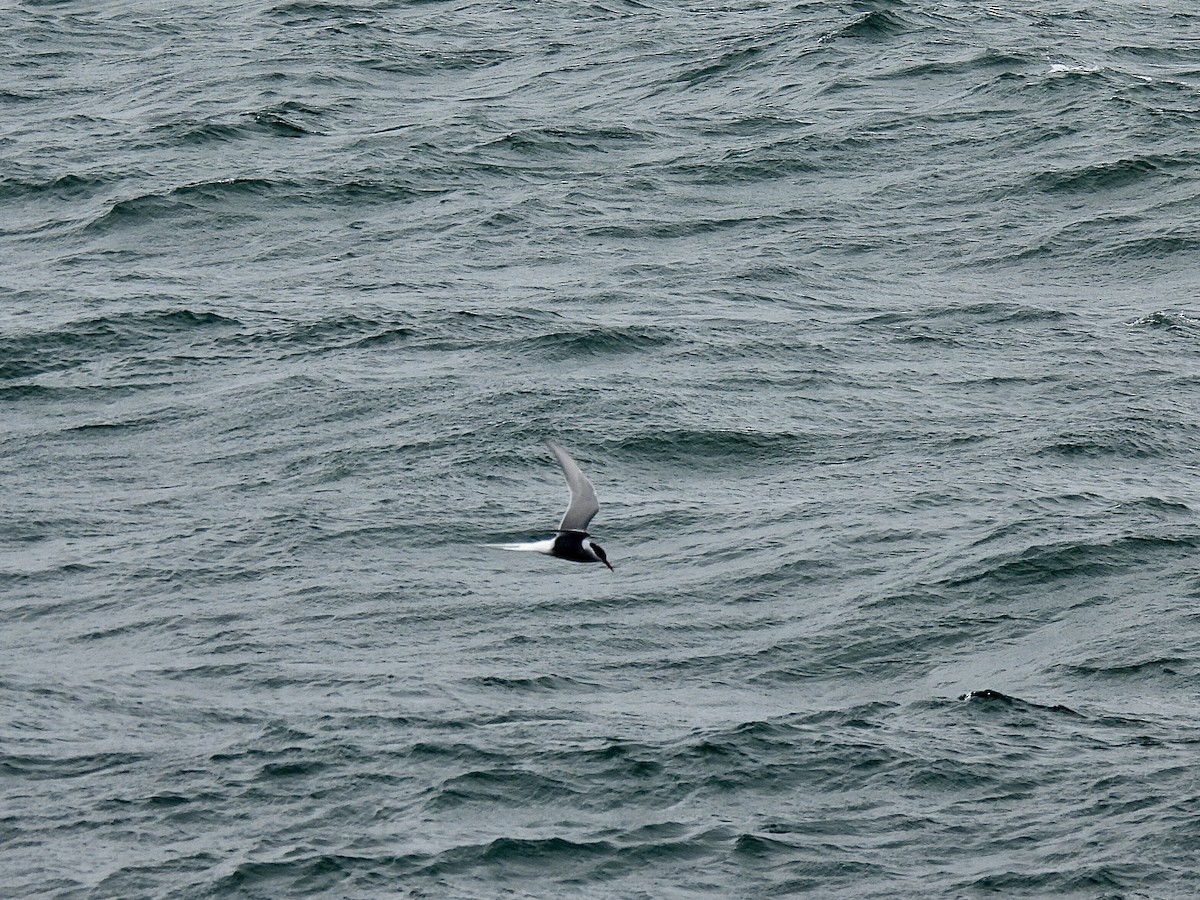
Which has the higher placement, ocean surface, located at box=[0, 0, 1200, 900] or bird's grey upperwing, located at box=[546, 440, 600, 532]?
bird's grey upperwing, located at box=[546, 440, 600, 532]

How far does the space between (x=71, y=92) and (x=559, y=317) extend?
14.0 meters

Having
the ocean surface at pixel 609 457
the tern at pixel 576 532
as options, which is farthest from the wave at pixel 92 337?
the tern at pixel 576 532

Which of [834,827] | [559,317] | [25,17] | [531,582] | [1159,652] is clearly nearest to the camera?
[834,827]

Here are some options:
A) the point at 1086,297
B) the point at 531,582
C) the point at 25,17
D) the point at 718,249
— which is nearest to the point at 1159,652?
the point at 531,582

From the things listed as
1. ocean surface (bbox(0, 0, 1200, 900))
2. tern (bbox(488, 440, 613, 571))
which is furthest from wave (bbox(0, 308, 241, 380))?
tern (bbox(488, 440, 613, 571))

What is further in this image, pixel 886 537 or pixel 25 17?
pixel 25 17

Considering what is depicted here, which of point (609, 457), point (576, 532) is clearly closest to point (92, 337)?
point (609, 457)

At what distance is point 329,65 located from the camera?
1578 inches

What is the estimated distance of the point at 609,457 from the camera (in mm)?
26359

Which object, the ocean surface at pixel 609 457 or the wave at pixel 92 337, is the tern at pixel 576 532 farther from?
the wave at pixel 92 337

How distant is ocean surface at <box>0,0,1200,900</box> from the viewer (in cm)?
1959

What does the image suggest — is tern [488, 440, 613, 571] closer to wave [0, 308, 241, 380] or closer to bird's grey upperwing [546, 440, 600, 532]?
bird's grey upperwing [546, 440, 600, 532]

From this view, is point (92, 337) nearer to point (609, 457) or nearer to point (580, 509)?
point (609, 457)

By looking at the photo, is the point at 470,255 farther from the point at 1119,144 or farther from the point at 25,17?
the point at 25,17
